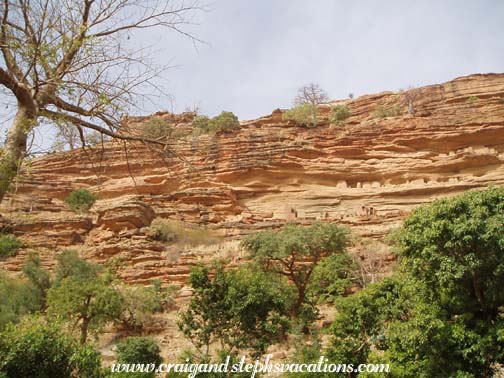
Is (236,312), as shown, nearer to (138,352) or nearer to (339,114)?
(138,352)

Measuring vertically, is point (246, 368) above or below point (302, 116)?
below

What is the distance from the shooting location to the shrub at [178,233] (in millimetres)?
27852

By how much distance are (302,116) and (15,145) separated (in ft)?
130

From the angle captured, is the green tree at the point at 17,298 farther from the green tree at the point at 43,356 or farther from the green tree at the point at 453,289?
the green tree at the point at 453,289

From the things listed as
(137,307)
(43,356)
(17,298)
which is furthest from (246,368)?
(17,298)

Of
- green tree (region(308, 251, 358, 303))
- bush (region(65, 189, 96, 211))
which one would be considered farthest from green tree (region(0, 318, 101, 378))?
bush (region(65, 189, 96, 211))

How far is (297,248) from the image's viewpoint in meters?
21.8

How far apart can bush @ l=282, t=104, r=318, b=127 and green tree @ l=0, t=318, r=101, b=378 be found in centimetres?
3522

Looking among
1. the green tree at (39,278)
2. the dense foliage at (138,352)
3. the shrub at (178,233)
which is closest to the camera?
the dense foliage at (138,352)

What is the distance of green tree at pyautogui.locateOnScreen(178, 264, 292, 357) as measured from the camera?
13695 mm

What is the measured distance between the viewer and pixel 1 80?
14.3ft

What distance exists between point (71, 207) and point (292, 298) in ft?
67.7

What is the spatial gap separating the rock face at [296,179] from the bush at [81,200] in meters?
0.70

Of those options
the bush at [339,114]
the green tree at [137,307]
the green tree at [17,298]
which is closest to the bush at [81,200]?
the green tree at [17,298]
